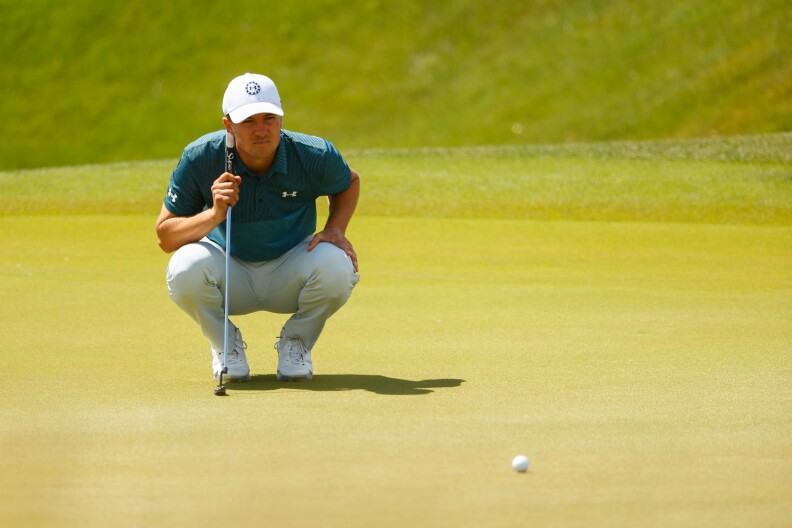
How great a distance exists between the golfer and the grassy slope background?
1354 inches

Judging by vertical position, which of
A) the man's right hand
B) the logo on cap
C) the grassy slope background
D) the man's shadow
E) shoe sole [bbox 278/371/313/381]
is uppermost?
the grassy slope background

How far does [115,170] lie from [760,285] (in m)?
10.8

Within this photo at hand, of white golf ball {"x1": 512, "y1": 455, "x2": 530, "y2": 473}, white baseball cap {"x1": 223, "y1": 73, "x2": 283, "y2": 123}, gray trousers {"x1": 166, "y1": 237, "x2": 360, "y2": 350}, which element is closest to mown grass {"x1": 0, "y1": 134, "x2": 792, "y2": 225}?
gray trousers {"x1": 166, "y1": 237, "x2": 360, "y2": 350}

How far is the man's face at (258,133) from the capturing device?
549 cm

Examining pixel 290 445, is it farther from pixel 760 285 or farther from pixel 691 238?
pixel 691 238

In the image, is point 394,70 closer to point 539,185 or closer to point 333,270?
point 539,185

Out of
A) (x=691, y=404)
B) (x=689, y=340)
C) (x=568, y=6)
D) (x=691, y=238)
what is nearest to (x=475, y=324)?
(x=689, y=340)

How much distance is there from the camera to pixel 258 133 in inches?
216

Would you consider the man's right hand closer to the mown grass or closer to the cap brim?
the cap brim

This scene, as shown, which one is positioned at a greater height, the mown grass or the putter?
the mown grass

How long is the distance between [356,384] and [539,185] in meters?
10.7

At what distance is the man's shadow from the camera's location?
5.44 meters

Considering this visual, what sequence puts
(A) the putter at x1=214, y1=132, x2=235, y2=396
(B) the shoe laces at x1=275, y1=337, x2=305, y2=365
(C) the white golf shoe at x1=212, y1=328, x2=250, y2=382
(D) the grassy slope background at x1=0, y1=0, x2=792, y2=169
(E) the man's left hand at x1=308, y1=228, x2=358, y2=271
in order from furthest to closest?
(D) the grassy slope background at x1=0, y1=0, x2=792, y2=169
(E) the man's left hand at x1=308, y1=228, x2=358, y2=271
(B) the shoe laces at x1=275, y1=337, x2=305, y2=365
(C) the white golf shoe at x1=212, y1=328, x2=250, y2=382
(A) the putter at x1=214, y1=132, x2=235, y2=396

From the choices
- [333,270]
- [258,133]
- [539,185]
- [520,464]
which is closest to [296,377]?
[333,270]
